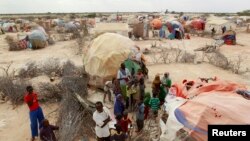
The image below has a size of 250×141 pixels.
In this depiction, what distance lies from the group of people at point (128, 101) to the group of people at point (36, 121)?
114 cm

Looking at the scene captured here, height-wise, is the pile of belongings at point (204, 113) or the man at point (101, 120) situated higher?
the pile of belongings at point (204, 113)

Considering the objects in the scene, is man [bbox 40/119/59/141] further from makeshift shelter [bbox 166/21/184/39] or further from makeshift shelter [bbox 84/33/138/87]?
makeshift shelter [bbox 166/21/184/39]

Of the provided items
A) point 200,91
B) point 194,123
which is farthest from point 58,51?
point 194,123

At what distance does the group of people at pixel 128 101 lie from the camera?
6.04 metres

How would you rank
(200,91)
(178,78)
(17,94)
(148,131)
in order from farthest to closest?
1. (178,78)
2. (17,94)
3. (200,91)
4. (148,131)

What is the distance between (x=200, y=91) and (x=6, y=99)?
20.9ft

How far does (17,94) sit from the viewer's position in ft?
31.9

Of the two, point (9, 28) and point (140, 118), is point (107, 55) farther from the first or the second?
point (9, 28)

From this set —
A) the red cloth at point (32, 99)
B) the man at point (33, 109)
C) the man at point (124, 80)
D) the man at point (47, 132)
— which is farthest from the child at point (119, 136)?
the man at point (124, 80)

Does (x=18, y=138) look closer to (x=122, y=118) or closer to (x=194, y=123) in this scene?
(x=122, y=118)

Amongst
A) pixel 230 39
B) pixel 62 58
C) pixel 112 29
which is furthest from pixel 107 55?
pixel 230 39

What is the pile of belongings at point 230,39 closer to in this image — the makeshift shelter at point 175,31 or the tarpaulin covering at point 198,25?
the makeshift shelter at point 175,31

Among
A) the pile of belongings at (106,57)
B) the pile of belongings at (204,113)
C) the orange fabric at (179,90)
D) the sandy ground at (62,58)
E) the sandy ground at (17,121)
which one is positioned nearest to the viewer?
the pile of belongings at (204,113)

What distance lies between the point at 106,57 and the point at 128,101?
2.28 metres
